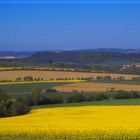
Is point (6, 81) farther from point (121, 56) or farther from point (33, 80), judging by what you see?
point (121, 56)

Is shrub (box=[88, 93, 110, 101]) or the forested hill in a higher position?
the forested hill

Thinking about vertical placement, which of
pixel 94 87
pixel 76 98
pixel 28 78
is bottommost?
pixel 76 98

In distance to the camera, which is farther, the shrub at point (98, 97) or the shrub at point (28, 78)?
the shrub at point (28, 78)

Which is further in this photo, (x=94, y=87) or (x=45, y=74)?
(x=45, y=74)

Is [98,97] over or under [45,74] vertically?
under

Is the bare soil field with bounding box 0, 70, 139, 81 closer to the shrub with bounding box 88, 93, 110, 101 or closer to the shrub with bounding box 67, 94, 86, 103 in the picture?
the shrub with bounding box 88, 93, 110, 101

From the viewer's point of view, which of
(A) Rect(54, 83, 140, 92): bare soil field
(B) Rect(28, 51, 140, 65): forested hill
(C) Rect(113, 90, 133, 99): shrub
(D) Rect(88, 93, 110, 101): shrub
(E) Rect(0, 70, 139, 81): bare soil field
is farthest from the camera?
(B) Rect(28, 51, 140, 65): forested hill

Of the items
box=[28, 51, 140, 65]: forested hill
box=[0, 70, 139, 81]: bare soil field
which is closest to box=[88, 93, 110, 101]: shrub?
box=[0, 70, 139, 81]: bare soil field

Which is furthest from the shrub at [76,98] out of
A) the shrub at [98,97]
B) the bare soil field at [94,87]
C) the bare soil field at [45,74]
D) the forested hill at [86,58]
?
the forested hill at [86,58]

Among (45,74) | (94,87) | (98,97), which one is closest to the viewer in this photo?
(98,97)

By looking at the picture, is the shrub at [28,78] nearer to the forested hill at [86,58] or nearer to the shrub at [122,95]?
the shrub at [122,95]

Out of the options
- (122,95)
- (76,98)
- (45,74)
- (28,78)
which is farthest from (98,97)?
(45,74)

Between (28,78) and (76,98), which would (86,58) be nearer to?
(28,78)

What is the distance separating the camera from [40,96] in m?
48.3
